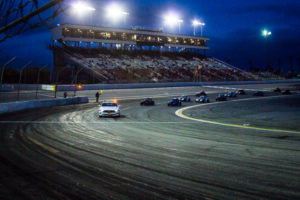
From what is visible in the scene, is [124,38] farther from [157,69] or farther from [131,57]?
[157,69]

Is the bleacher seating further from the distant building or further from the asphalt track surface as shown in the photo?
the asphalt track surface

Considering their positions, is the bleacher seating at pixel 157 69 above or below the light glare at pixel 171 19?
below

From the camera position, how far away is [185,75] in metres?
69.4

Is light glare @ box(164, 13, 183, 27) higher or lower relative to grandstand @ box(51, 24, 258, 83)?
higher

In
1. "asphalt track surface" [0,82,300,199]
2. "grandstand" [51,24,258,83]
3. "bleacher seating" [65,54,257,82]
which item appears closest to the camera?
"asphalt track surface" [0,82,300,199]

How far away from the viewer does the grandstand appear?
5969 cm

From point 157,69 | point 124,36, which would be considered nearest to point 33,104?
point 157,69

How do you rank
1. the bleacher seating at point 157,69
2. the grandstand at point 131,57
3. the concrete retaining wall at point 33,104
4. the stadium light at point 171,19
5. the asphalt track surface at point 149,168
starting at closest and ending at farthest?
the asphalt track surface at point 149,168
the concrete retaining wall at point 33,104
the bleacher seating at point 157,69
the grandstand at point 131,57
the stadium light at point 171,19

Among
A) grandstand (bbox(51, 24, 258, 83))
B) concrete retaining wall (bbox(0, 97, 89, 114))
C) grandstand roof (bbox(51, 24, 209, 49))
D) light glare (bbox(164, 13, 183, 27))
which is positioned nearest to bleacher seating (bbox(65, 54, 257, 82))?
grandstand (bbox(51, 24, 258, 83))

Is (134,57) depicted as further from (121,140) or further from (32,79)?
(121,140)

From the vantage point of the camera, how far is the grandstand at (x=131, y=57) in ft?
196

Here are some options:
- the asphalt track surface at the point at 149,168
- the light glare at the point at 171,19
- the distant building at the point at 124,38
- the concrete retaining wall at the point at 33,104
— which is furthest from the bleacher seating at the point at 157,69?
the asphalt track surface at the point at 149,168

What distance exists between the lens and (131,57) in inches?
2958

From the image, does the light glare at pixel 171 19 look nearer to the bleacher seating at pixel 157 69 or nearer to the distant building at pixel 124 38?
the distant building at pixel 124 38
